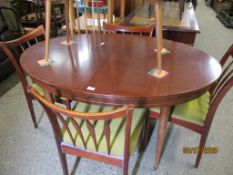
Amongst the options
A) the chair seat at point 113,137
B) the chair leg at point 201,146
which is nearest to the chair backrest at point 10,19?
the chair seat at point 113,137

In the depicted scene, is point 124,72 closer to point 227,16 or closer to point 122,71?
point 122,71

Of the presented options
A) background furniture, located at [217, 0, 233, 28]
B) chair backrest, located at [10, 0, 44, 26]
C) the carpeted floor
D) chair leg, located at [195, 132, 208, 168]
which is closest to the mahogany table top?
chair leg, located at [195, 132, 208, 168]

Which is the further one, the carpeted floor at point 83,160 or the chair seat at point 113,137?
the carpeted floor at point 83,160

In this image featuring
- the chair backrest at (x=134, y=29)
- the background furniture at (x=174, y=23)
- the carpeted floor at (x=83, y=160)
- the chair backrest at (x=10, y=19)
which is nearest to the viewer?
the carpeted floor at (x=83, y=160)

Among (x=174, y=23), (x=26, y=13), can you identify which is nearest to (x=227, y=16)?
(x=174, y=23)

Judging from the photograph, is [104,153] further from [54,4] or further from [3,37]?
[54,4]

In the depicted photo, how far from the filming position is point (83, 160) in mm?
1480

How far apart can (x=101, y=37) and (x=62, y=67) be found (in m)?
0.63

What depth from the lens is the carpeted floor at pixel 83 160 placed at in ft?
4.66

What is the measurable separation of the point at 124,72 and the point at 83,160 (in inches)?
31.6

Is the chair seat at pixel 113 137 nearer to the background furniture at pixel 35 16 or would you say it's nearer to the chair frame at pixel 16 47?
the chair frame at pixel 16 47

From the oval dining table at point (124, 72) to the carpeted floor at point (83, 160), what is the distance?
176 mm

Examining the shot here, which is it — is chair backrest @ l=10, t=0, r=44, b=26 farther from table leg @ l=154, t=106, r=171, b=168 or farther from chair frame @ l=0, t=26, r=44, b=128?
table leg @ l=154, t=106, r=171, b=168

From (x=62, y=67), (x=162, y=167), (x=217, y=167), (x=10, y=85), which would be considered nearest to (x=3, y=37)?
(x=10, y=85)
